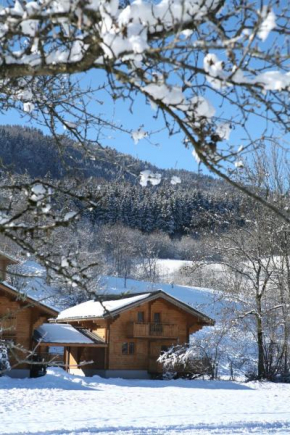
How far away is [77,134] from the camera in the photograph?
17.3ft

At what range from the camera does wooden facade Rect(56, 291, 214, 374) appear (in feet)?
103

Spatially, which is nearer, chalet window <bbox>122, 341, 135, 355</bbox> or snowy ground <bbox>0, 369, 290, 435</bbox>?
snowy ground <bbox>0, 369, 290, 435</bbox>

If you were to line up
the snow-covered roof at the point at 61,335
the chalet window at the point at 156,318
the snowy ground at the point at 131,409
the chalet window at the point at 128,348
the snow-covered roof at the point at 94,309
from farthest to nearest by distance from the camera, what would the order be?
the chalet window at the point at 156,318 → the chalet window at the point at 128,348 → the snow-covered roof at the point at 94,309 → the snow-covered roof at the point at 61,335 → the snowy ground at the point at 131,409

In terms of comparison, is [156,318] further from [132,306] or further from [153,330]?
[132,306]

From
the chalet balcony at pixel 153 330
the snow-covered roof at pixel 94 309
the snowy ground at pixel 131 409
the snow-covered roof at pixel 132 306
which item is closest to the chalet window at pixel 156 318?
the chalet balcony at pixel 153 330

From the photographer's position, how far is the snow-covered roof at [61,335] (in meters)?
29.1

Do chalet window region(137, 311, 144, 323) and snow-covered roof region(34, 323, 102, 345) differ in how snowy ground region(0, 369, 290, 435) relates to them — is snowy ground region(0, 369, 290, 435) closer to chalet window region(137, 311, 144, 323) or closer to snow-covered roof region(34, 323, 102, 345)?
snow-covered roof region(34, 323, 102, 345)

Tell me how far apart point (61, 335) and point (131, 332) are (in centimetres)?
394

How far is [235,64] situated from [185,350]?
28442mm

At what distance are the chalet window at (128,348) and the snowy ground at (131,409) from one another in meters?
6.29

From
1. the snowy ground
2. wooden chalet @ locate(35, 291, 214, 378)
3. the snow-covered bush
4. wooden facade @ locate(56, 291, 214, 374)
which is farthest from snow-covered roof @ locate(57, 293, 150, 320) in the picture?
the snowy ground

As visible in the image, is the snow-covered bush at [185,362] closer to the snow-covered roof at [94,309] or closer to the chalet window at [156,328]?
the chalet window at [156,328]

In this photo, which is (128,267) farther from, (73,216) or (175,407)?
(73,216)

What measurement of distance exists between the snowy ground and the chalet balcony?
6.05 meters
